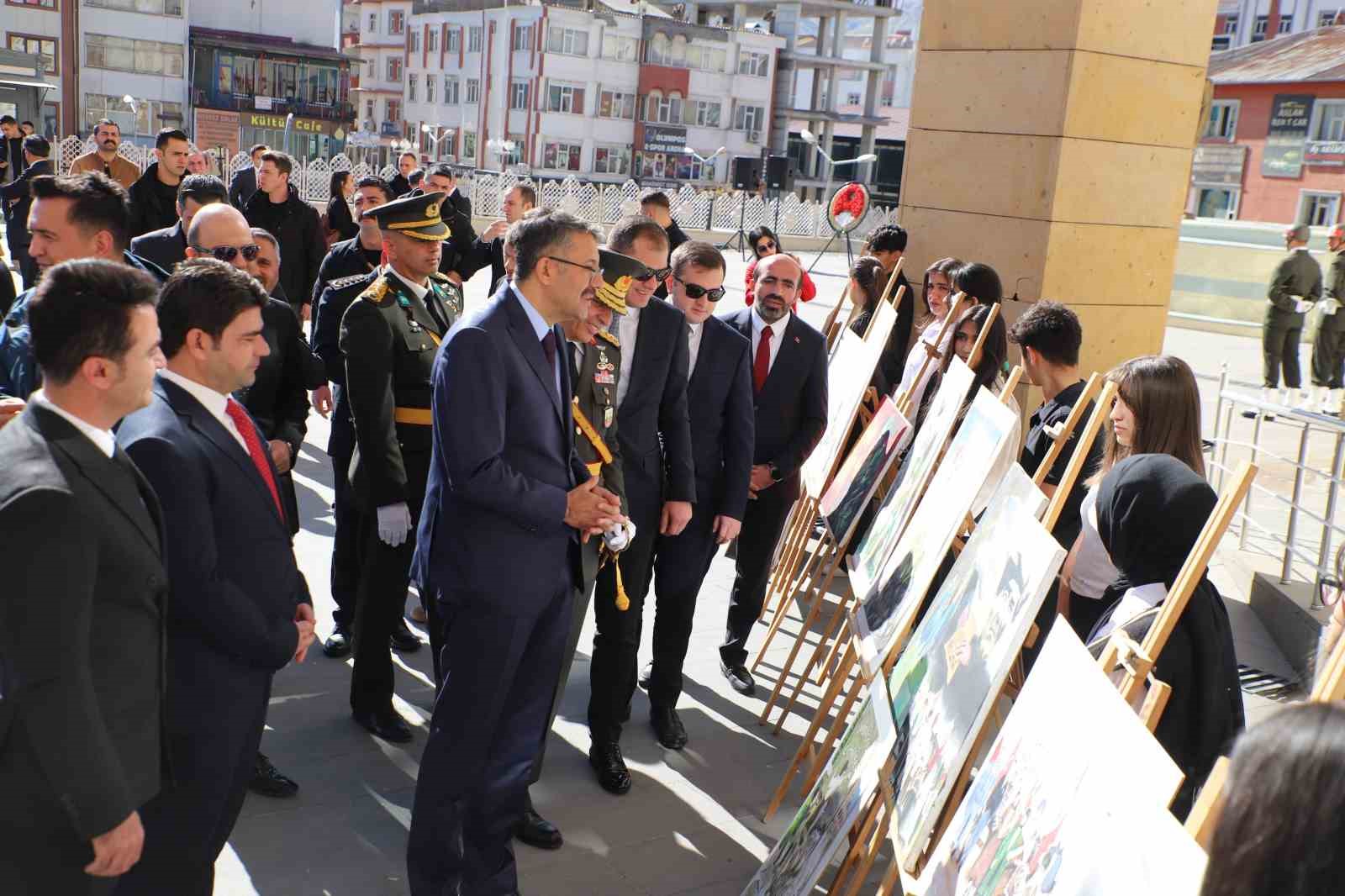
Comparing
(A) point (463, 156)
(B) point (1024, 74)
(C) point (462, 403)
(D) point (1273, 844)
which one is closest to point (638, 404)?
(C) point (462, 403)

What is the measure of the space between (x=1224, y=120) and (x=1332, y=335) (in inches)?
1207

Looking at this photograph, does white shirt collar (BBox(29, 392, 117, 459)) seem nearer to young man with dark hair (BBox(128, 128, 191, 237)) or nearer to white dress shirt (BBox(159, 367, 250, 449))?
white dress shirt (BBox(159, 367, 250, 449))

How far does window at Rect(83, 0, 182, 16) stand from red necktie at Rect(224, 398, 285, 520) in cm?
5473

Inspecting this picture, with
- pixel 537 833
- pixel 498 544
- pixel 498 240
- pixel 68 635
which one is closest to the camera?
pixel 68 635

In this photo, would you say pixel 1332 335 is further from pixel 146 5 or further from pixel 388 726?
pixel 146 5

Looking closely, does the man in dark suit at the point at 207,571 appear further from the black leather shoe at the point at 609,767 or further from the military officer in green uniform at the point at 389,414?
the black leather shoe at the point at 609,767

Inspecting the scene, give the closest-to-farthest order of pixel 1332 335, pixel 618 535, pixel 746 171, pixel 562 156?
pixel 618 535, pixel 1332 335, pixel 746 171, pixel 562 156

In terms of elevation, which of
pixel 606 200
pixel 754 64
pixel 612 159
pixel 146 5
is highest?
pixel 754 64

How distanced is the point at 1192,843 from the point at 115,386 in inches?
71.7

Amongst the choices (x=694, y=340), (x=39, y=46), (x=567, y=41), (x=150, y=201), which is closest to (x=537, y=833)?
(x=694, y=340)

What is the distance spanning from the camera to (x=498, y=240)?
300 inches

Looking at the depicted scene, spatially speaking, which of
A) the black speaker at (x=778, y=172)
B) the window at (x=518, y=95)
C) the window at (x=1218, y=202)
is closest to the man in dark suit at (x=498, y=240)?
the black speaker at (x=778, y=172)

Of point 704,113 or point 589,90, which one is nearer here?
point 589,90

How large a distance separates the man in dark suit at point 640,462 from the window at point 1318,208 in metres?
38.8
